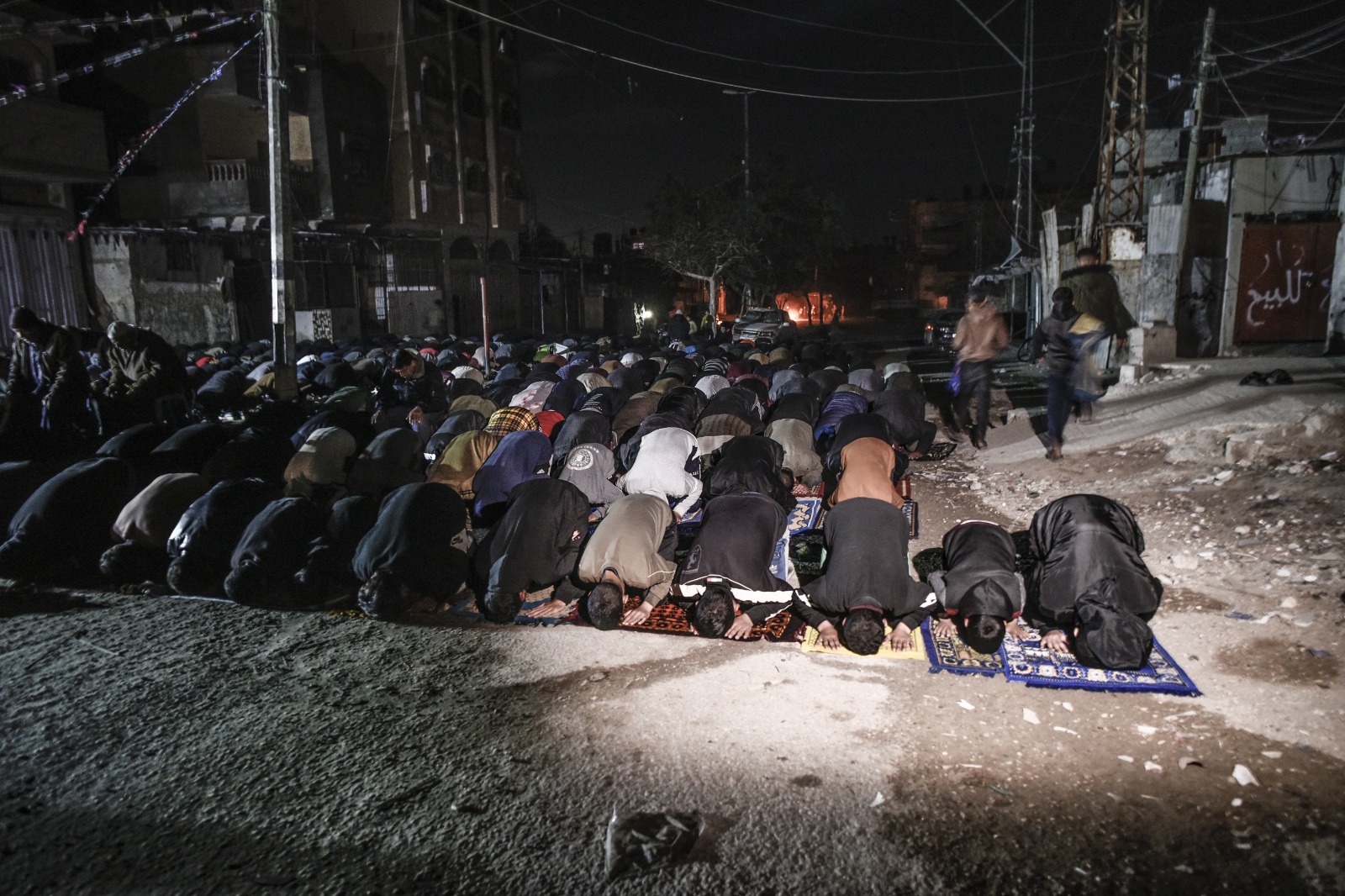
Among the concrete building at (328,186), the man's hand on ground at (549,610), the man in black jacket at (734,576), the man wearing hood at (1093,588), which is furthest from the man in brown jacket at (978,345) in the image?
the concrete building at (328,186)

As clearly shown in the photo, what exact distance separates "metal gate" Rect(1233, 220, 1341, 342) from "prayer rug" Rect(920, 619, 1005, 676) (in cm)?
1185

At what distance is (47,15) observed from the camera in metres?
17.4

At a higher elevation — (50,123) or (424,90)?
(424,90)

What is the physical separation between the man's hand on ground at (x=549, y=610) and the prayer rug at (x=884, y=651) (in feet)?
5.51

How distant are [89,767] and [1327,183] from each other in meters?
17.3

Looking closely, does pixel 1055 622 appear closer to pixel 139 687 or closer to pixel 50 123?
pixel 139 687

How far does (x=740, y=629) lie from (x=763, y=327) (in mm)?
21603

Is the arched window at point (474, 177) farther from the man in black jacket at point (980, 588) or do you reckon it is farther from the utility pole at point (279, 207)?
the man in black jacket at point (980, 588)

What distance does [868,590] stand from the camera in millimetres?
4844

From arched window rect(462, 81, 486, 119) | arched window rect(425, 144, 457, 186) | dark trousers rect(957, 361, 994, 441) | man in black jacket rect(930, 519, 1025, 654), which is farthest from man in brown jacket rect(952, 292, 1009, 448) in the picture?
arched window rect(462, 81, 486, 119)

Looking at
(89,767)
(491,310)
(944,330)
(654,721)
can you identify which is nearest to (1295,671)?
(654,721)

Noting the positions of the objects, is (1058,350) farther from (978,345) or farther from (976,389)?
(976,389)

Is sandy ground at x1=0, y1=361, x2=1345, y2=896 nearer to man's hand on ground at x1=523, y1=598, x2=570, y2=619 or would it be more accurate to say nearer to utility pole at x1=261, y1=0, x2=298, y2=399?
man's hand on ground at x1=523, y1=598, x2=570, y2=619

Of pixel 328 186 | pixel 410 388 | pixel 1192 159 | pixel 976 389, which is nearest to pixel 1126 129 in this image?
pixel 1192 159
